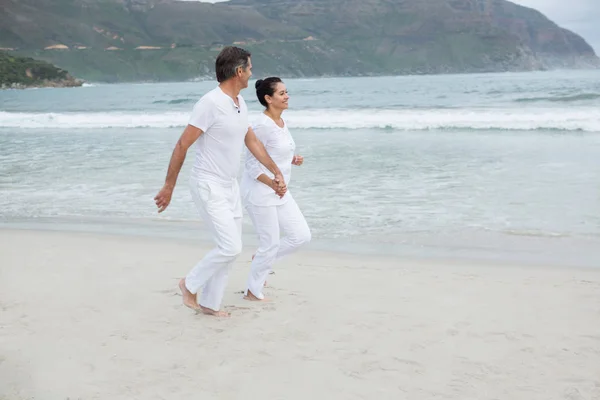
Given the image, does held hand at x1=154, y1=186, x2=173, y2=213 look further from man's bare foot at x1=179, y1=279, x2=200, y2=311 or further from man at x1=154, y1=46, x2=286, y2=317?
man's bare foot at x1=179, y1=279, x2=200, y2=311

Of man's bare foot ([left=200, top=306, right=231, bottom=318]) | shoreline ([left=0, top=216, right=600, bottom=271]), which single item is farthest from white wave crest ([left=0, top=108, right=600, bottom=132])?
man's bare foot ([left=200, top=306, right=231, bottom=318])

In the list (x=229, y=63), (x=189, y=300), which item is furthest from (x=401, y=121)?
(x=229, y=63)

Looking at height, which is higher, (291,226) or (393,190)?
(291,226)

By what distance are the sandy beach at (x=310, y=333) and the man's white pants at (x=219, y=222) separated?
34cm

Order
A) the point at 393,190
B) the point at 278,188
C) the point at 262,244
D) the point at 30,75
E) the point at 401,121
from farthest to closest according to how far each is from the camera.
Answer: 1. the point at 30,75
2. the point at 401,121
3. the point at 393,190
4. the point at 262,244
5. the point at 278,188

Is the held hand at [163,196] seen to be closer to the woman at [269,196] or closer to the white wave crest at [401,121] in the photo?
the woman at [269,196]

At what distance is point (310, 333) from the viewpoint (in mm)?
4484

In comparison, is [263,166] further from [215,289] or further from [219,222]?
[215,289]

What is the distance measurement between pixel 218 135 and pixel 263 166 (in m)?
0.62

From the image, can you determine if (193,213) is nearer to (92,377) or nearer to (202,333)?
(202,333)

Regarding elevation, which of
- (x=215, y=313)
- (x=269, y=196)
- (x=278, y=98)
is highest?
(x=278, y=98)

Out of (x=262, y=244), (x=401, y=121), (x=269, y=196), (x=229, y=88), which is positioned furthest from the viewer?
(x=401, y=121)

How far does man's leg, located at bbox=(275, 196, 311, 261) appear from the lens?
5.22 m

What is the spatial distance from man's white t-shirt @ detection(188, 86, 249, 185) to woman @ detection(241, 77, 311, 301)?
1.56 feet
